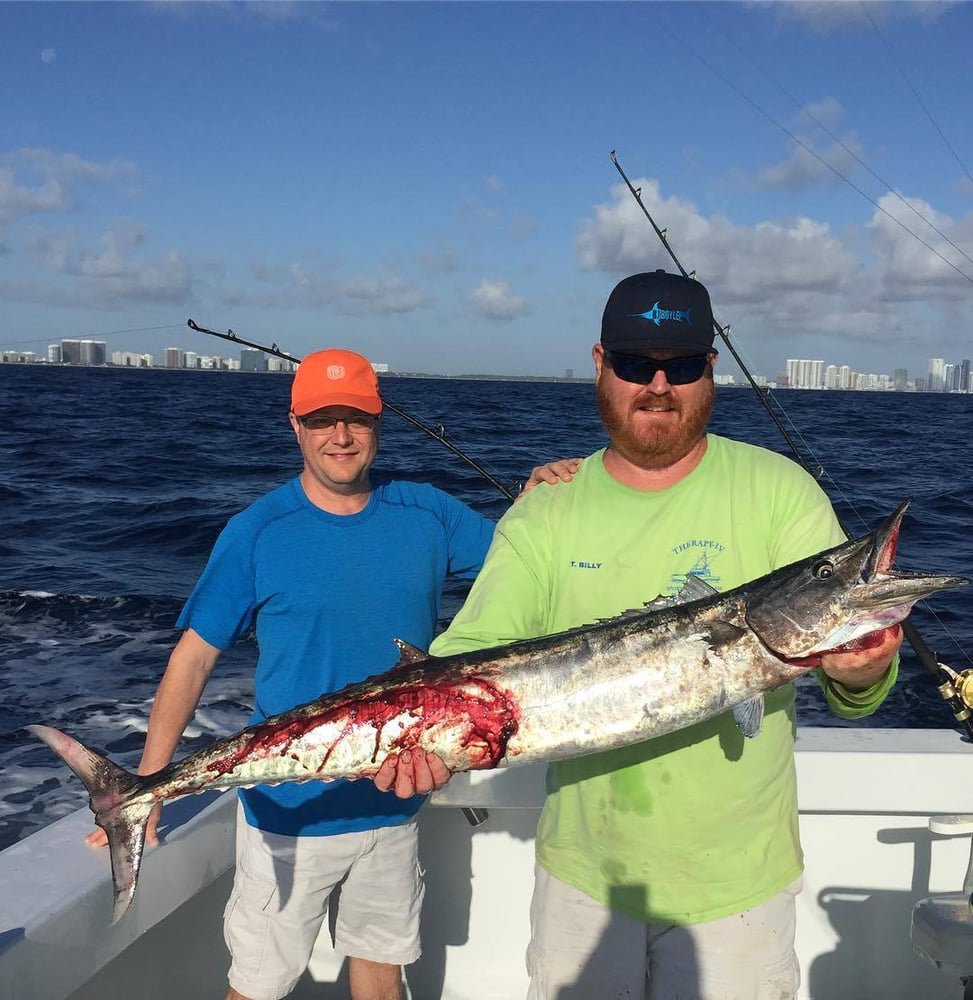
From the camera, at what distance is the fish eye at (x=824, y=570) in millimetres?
2729

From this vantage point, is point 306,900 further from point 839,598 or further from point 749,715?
point 839,598

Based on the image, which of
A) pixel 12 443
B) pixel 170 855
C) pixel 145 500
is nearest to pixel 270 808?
pixel 170 855

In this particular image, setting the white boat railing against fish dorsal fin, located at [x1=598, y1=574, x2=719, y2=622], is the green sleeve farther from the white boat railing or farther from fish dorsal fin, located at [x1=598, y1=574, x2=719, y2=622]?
the white boat railing

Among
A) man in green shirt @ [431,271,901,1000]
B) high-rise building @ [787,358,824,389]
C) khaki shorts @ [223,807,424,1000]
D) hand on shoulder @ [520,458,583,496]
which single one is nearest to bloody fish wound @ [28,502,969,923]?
man in green shirt @ [431,271,901,1000]

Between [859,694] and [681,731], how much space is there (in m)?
0.58

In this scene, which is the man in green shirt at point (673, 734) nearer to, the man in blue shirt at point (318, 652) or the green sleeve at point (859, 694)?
the green sleeve at point (859, 694)

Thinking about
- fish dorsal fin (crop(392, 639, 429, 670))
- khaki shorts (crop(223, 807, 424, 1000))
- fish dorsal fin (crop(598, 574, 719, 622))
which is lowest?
khaki shorts (crop(223, 807, 424, 1000))

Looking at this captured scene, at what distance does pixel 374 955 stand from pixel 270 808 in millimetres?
859

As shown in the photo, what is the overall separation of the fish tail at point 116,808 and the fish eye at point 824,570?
2.38 metres

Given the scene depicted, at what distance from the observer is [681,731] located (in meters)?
3.09

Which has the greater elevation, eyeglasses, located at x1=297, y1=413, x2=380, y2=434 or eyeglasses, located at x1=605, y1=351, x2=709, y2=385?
eyeglasses, located at x1=605, y1=351, x2=709, y2=385

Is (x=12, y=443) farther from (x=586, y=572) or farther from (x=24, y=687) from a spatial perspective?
(x=586, y=572)

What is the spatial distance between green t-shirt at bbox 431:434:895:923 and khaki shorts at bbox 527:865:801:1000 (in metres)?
0.06

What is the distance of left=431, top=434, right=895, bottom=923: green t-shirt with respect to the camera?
9.68 ft
